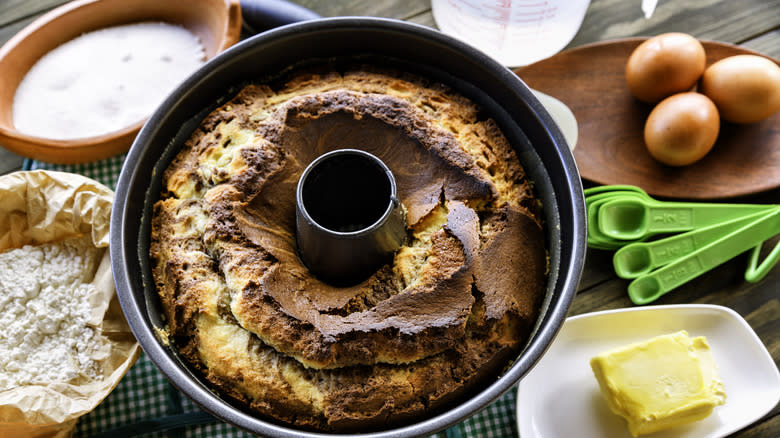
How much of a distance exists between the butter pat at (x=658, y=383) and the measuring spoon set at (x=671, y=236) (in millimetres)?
177

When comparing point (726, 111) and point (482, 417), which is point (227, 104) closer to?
point (482, 417)

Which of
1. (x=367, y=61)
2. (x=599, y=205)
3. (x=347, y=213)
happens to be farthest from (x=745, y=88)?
(x=347, y=213)

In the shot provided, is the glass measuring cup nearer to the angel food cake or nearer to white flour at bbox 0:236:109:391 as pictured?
the angel food cake

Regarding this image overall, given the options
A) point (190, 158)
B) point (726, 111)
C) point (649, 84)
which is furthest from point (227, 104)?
point (726, 111)

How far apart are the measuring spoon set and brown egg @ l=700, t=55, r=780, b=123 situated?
0.22m

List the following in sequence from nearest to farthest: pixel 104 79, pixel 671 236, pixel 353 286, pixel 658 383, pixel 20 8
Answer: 1. pixel 353 286
2. pixel 658 383
3. pixel 671 236
4. pixel 104 79
5. pixel 20 8

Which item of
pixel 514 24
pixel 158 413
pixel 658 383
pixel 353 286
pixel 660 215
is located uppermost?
pixel 514 24

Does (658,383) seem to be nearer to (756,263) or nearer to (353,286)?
(756,263)

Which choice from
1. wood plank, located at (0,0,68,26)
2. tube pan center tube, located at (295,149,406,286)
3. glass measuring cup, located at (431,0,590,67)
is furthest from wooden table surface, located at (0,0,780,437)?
tube pan center tube, located at (295,149,406,286)

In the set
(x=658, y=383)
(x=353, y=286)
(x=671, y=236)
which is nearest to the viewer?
(x=353, y=286)

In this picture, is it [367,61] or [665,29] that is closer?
[367,61]

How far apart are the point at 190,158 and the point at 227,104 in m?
0.13

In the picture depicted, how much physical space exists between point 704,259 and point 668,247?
0.08 m

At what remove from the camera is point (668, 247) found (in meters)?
1.50
